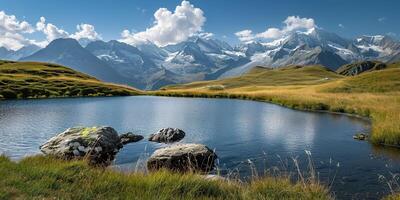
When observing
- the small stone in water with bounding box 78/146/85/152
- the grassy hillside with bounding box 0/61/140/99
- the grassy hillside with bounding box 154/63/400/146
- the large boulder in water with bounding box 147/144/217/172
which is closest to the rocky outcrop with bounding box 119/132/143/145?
the small stone in water with bounding box 78/146/85/152

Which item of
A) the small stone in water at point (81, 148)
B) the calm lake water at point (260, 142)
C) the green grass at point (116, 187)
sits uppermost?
the green grass at point (116, 187)

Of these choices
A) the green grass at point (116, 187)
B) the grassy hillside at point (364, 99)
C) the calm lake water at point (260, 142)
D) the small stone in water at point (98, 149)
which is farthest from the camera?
the grassy hillside at point (364, 99)

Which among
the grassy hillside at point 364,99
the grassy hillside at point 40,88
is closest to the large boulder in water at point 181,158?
the grassy hillside at point 364,99

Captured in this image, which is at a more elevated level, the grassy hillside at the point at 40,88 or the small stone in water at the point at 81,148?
the grassy hillside at the point at 40,88

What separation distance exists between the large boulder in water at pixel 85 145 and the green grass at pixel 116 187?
505 inches

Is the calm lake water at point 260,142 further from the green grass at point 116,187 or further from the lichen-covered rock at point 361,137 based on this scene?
the green grass at point 116,187

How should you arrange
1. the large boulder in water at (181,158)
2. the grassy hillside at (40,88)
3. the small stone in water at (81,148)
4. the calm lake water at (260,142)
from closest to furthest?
the calm lake water at (260,142) → the large boulder in water at (181,158) → the small stone in water at (81,148) → the grassy hillside at (40,88)

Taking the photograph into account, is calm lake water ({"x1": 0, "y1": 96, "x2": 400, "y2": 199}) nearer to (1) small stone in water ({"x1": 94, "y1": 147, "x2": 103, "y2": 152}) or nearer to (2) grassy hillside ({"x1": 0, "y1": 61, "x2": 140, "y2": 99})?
(1) small stone in water ({"x1": 94, "y1": 147, "x2": 103, "y2": 152})

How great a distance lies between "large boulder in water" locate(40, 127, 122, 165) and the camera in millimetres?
28297

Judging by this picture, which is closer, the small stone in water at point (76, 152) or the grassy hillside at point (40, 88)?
the small stone in water at point (76, 152)

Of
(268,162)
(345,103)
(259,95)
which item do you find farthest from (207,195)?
(259,95)

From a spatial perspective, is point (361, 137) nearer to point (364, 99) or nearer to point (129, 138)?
point (129, 138)

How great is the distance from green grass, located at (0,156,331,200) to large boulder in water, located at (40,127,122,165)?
1284 centimetres

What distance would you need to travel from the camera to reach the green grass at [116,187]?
11.9m
